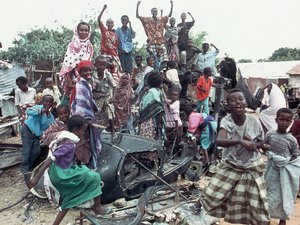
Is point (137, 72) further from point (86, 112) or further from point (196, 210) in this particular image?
point (196, 210)

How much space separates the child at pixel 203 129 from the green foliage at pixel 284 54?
33.6 meters

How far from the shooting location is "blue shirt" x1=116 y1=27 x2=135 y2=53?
9234 millimetres

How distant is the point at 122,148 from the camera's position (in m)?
4.97

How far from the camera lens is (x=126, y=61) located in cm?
976

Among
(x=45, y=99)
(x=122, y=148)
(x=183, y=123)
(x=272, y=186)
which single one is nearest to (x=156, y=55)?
(x=183, y=123)

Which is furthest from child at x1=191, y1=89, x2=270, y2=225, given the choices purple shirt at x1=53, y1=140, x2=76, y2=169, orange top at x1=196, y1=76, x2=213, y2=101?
orange top at x1=196, y1=76, x2=213, y2=101

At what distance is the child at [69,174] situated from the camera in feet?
12.5

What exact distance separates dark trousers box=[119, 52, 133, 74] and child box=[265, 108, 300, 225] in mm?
5914

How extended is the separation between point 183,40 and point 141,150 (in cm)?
653

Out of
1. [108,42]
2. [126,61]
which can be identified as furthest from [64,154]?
[126,61]

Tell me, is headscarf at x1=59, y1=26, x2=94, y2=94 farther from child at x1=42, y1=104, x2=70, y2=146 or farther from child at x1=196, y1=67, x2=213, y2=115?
child at x1=196, y1=67, x2=213, y2=115

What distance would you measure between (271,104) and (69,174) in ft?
19.5

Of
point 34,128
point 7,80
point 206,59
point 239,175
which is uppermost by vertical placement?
point 206,59

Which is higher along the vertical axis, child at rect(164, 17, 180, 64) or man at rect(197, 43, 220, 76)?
child at rect(164, 17, 180, 64)
